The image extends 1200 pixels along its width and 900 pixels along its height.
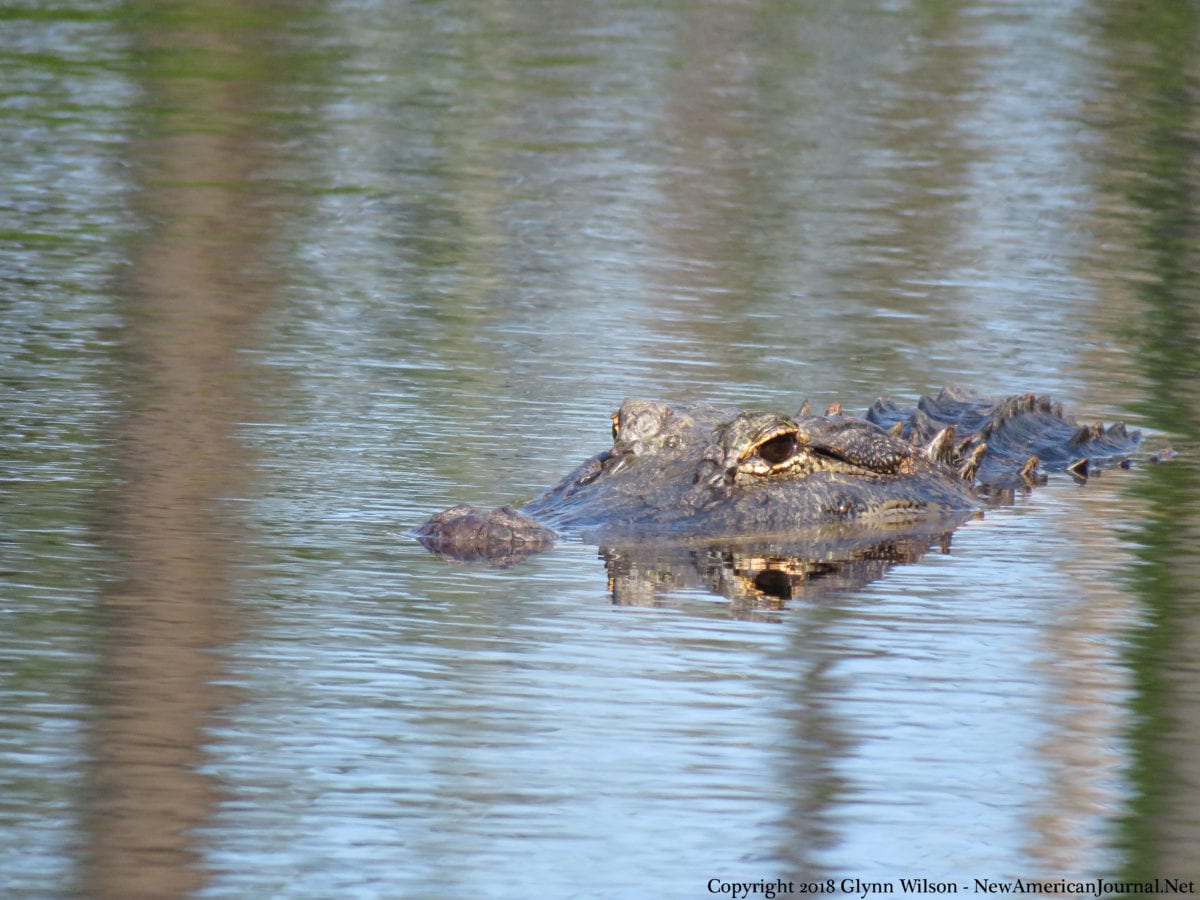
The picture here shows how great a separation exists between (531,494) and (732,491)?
0.74 meters

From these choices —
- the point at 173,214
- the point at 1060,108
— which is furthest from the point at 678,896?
the point at 1060,108

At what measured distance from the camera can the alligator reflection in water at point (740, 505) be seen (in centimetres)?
748

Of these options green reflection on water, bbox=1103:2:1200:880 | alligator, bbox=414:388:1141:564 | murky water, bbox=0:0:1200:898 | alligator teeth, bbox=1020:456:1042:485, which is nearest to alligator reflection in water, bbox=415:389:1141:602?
alligator, bbox=414:388:1141:564

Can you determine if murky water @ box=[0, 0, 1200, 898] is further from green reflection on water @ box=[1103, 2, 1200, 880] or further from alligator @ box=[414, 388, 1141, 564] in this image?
alligator @ box=[414, 388, 1141, 564]

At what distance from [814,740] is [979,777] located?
0.42 metres

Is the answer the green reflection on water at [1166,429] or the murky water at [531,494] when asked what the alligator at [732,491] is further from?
the green reflection on water at [1166,429]

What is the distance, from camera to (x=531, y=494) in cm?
829

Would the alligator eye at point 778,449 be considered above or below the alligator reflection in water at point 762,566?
above

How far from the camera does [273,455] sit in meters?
8.66

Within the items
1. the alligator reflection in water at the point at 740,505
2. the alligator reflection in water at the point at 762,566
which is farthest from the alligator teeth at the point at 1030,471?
the alligator reflection in water at the point at 762,566

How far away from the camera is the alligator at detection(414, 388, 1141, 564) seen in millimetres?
7684

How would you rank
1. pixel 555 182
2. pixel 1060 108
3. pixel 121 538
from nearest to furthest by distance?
pixel 121 538 < pixel 555 182 < pixel 1060 108

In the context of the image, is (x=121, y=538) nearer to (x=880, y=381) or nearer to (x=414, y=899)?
(x=414, y=899)

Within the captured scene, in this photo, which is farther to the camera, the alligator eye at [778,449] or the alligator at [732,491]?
the alligator eye at [778,449]
